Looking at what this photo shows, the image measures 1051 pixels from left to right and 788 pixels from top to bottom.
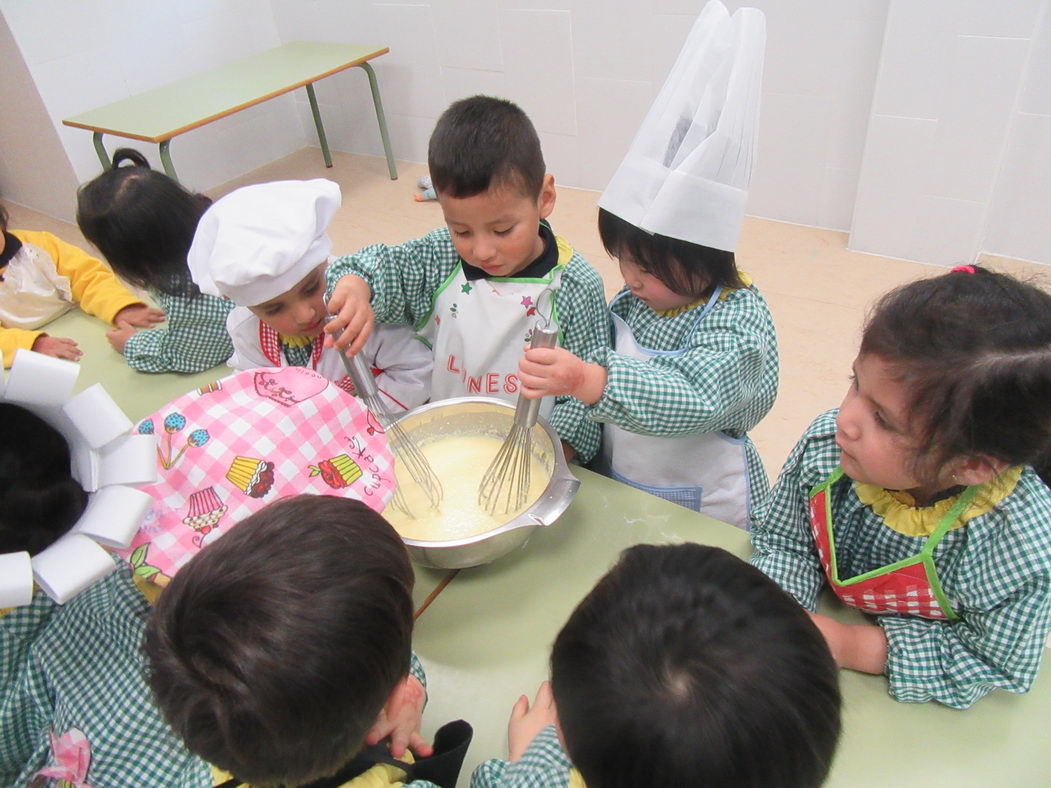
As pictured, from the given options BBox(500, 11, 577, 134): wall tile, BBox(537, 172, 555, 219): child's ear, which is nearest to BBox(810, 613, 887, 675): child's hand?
BBox(537, 172, 555, 219): child's ear

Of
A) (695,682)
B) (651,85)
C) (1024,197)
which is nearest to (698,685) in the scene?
(695,682)

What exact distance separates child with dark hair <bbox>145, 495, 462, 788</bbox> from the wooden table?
2257 millimetres

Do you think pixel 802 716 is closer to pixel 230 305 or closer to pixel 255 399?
pixel 255 399

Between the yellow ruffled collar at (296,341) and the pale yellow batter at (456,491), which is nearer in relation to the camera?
the pale yellow batter at (456,491)

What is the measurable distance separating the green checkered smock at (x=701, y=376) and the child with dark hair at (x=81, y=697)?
563mm

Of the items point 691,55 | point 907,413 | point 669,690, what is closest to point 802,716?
point 669,690

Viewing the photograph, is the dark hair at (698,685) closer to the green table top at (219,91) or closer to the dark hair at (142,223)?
the dark hair at (142,223)

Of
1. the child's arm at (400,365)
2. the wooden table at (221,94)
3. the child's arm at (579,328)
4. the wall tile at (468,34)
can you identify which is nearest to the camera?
the child's arm at (579,328)

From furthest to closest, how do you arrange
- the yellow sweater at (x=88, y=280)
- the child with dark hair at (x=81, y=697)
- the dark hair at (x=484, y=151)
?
1. the yellow sweater at (x=88, y=280)
2. the dark hair at (x=484, y=151)
3. the child with dark hair at (x=81, y=697)

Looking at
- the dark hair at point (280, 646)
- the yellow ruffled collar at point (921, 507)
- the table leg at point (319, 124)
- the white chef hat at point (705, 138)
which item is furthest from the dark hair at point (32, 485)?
the table leg at point (319, 124)

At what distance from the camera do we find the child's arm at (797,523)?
0.77 meters

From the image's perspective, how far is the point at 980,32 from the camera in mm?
1792

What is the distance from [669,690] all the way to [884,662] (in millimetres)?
393

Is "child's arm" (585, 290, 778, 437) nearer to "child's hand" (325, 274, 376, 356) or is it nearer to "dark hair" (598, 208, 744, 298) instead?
"dark hair" (598, 208, 744, 298)
